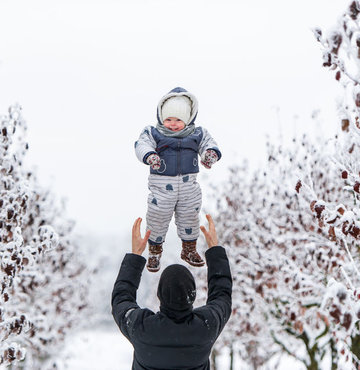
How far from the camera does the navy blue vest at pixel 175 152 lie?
319cm

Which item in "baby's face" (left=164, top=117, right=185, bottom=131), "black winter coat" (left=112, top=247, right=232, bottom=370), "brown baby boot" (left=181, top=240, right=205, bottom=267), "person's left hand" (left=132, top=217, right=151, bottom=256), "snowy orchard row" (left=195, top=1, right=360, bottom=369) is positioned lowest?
"black winter coat" (left=112, top=247, right=232, bottom=370)

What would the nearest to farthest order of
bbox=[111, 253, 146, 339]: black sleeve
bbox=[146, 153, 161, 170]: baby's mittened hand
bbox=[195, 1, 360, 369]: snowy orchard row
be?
bbox=[111, 253, 146, 339]: black sleeve < bbox=[146, 153, 161, 170]: baby's mittened hand < bbox=[195, 1, 360, 369]: snowy orchard row

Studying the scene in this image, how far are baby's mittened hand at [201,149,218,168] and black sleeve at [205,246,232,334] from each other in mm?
574

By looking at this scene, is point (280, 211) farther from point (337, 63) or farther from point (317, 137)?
point (337, 63)

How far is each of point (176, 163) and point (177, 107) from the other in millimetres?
375

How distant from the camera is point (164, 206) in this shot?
3289 mm

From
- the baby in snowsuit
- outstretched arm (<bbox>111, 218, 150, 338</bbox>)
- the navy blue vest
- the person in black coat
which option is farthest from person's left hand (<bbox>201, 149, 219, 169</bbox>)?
the person in black coat

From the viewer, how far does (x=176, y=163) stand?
3.22 m

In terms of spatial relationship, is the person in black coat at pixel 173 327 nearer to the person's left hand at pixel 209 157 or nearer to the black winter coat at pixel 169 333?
the black winter coat at pixel 169 333

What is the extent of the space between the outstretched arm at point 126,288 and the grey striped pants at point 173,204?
476mm

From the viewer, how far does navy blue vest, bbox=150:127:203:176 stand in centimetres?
319

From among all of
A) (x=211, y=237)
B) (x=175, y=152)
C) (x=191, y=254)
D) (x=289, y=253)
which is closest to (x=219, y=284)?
(x=211, y=237)

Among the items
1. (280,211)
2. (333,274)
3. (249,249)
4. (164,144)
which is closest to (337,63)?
(164,144)

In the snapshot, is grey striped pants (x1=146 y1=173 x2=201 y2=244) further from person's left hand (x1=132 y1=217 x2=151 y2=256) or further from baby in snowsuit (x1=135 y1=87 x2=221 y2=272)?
person's left hand (x1=132 y1=217 x2=151 y2=256)
